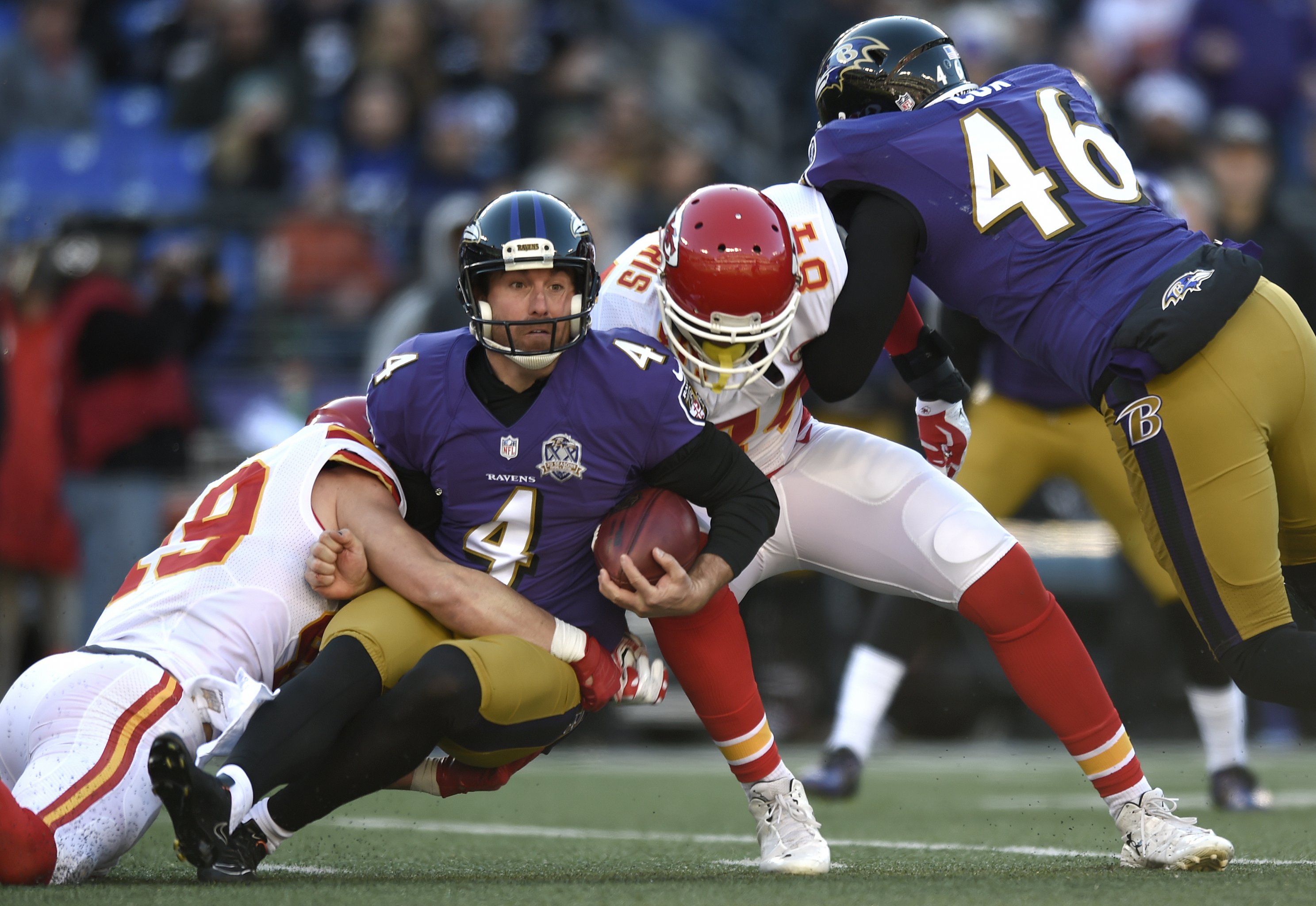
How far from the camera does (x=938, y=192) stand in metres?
3.50

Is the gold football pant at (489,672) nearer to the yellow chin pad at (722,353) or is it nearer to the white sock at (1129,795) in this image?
the yellow chin pad at (722,353)

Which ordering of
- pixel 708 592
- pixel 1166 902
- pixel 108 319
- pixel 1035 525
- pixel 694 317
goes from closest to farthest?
pixel 1166 902
pixel 708 592
pixel 694 317
pixel 108 319
pixel 1035 525

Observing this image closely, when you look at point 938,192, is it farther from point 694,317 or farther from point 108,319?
point 108,319

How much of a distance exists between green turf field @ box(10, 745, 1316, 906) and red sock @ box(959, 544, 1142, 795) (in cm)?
23

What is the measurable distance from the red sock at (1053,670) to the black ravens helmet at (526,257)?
3.31ft

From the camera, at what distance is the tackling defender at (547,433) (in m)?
3.29

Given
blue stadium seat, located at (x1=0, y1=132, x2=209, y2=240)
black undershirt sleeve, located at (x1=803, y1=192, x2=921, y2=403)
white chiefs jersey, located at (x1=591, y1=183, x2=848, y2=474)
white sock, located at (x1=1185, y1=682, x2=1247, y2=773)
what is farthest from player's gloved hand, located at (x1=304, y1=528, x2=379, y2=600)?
blue stadium seat, located at (x1=0, y1=132, x2=209, y2=240)

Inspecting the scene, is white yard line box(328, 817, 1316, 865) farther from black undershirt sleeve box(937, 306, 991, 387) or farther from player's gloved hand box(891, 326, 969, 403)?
black undershirt sleeve box(937, 306, 991, 387)

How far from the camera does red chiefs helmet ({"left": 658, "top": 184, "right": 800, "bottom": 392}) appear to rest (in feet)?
11.2

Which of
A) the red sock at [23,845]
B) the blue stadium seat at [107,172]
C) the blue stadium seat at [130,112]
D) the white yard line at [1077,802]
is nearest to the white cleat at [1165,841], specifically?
the white yard line at [1077,802]

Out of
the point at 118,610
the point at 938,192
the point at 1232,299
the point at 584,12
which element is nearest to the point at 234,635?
the point at 118,610

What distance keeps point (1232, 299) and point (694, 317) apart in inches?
42.0

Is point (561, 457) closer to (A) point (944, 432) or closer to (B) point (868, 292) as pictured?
(B) point (868, 292)

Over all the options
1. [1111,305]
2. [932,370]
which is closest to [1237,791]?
[932,370]
